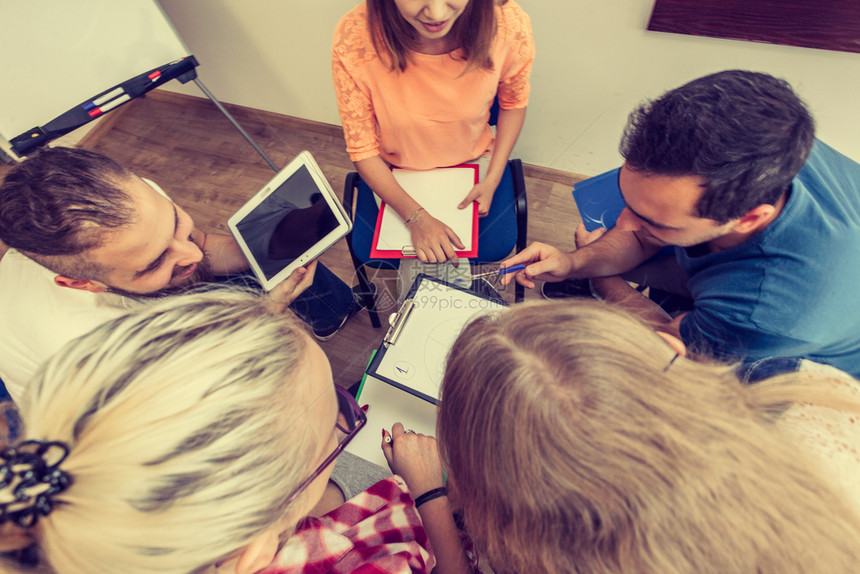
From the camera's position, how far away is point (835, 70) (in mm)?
1099

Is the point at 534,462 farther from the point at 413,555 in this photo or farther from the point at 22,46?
the point at 22,46

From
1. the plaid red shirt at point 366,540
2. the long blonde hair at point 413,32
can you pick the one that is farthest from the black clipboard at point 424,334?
the long blonde hair at point 413,32

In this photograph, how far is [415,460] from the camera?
74 cm

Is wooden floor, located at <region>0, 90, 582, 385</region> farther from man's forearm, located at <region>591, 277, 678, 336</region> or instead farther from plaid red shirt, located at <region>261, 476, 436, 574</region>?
plaid red shirt, located at <region>261, 476, 436, 574</region>

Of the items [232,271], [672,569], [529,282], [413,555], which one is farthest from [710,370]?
[232,271]

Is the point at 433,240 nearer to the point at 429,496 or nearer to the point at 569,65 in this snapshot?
the point at 429,496

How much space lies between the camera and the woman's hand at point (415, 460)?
2.40ft

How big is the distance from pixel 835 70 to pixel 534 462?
141 centimetres

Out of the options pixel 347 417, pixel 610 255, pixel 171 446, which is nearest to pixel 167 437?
pixel 171 446

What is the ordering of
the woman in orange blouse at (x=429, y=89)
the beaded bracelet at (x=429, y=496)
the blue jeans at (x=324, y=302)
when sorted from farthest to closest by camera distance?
the blue jeans at (x=324, y=302) → the woman in orange blouse at (x=429, y=89) → the beaded bracelet at (x=429, y=496)

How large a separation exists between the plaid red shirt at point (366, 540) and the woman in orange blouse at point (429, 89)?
1.93 feet

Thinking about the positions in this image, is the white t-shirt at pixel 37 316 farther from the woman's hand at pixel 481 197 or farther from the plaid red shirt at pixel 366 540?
the woman's hand at pixel 481 197

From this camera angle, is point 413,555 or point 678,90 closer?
point 413,555

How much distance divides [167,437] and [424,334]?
54 cm
